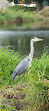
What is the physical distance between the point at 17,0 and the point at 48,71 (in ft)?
184

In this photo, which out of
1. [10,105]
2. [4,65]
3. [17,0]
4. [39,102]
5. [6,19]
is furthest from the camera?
[17,0]

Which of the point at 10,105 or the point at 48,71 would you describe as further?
the point at 48,71

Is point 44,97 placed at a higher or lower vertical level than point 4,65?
higher

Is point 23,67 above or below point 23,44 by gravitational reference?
above

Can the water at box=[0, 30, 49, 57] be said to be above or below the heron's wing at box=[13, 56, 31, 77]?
below

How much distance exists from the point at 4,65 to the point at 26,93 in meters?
2.97

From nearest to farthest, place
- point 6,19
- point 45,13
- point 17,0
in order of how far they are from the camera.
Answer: point 6,19
point 45,13
point 17,0

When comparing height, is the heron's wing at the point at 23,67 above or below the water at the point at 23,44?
above

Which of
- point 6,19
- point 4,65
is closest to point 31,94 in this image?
point 4,65

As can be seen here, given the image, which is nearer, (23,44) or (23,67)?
(23,67)

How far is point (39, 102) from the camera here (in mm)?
3949

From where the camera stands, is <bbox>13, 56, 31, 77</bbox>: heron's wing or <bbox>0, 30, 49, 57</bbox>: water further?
<bbox>0, 30, 49, 57</bbox>: water

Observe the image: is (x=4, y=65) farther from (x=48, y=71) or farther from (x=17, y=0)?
(x=17, y=0)

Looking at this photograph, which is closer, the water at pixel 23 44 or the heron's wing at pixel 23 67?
the heron's wing at pixel 23 67
